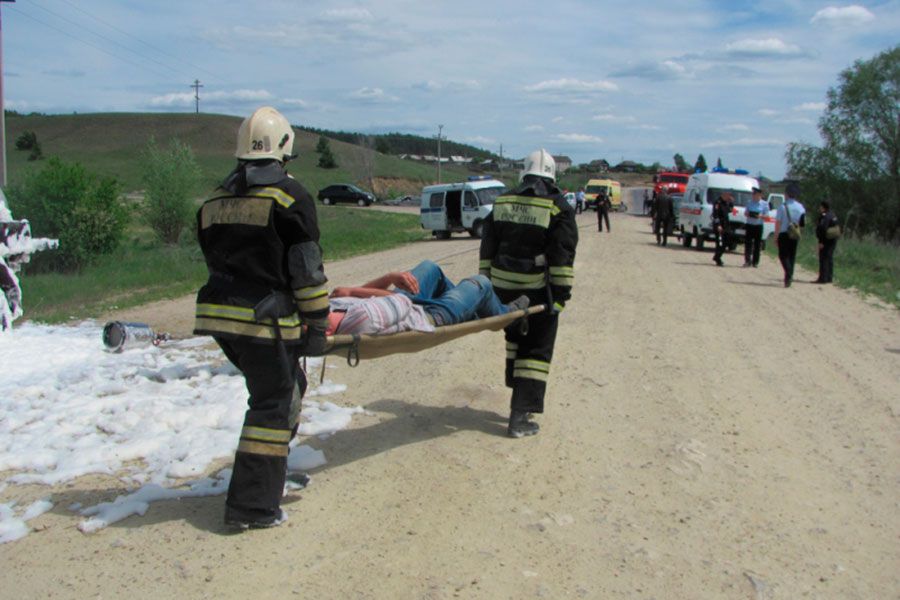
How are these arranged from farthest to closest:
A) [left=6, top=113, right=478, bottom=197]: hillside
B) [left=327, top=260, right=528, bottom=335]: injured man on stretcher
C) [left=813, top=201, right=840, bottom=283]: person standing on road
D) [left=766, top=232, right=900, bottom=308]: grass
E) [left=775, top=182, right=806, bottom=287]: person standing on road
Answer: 1. [left=6, top=113, right=478, bottom=197]: hillside
2. [left=813, top=201, right=840, bottom=283]: person standing on road
3. [left=766, top=232, right=900, bottom=308]: grass
4. [left=775, top=182, right=806, bottom=287]: person standing on road
5. [left=327, top=260, right=528, bottom=335]: injured man on stretcher

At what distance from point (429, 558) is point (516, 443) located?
1937mm

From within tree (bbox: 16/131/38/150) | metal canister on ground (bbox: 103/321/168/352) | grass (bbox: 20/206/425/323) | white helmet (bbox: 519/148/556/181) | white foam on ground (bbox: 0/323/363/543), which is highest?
tree (bbox: 16/131/38/150)

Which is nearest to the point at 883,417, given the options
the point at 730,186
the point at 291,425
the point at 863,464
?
the point at 863,464

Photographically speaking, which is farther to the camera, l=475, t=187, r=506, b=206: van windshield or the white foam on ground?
l=475, t=187, r=506, b=206: van windshield

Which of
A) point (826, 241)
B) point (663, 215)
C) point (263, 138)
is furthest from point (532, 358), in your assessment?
point (663, 215)

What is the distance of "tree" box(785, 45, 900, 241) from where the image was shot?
42.0 meters

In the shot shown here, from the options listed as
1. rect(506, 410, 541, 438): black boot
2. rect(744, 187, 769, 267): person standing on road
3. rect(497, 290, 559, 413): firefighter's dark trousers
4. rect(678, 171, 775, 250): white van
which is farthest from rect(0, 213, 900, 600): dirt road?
rect(678, 171, 775, 250): white van

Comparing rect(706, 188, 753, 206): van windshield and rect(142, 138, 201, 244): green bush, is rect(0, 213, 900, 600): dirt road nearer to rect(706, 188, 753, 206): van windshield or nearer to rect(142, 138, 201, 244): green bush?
rect(706, 188, 753, 206): van windshield

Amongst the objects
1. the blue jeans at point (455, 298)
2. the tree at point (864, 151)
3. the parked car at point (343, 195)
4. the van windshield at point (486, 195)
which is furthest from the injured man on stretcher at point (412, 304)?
the parked car at point (343, 195)

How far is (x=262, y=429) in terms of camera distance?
4.38 metres

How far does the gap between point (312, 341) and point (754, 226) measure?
1712 cm

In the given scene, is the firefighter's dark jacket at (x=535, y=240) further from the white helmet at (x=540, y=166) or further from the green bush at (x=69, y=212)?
the green bush at (x=69, y=212)

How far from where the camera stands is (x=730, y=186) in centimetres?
2527

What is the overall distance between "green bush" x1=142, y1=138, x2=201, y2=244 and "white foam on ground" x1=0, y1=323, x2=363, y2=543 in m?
20.4
